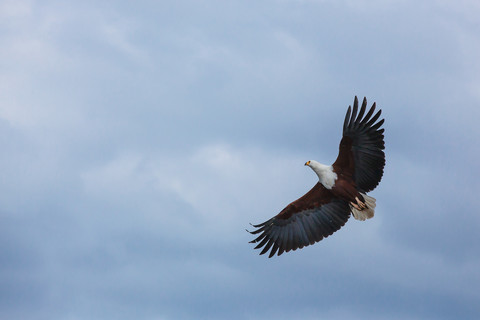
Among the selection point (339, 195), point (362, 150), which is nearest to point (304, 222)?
point (339, 195)

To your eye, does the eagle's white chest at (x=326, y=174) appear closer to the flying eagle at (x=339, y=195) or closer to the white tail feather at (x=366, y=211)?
the flying eagle at (x=339, y=195)

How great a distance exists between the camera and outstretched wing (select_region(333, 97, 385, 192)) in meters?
20.2

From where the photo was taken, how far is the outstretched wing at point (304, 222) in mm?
22062

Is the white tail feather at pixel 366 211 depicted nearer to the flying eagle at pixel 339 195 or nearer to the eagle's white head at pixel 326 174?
the flying eagle at pixel 339 195

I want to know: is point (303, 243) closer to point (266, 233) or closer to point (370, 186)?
point (266, 233)

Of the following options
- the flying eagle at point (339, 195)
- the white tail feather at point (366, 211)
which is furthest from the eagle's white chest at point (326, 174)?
the white tail feather at point (366, 211)

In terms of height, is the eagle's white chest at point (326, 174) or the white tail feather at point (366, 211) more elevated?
the eagle's white chest at point (326, 174)

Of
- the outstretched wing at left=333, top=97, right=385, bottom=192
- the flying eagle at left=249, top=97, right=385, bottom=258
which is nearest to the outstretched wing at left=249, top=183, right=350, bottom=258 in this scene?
the flying eagle at left=249, top=97, right=385, bottom=258

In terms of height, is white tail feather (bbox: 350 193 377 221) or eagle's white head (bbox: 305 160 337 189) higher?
eagle's white head (bbox: 305 160 337 189)

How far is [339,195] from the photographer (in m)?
21.4

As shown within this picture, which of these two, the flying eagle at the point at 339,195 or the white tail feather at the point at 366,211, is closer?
the flying eagle at the point at 339,195

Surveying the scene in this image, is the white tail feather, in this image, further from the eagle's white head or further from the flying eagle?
the eagle's white head

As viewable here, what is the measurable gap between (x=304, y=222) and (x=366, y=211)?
78.3 inches

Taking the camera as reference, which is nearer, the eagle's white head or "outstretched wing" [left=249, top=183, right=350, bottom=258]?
the eagle's white head
